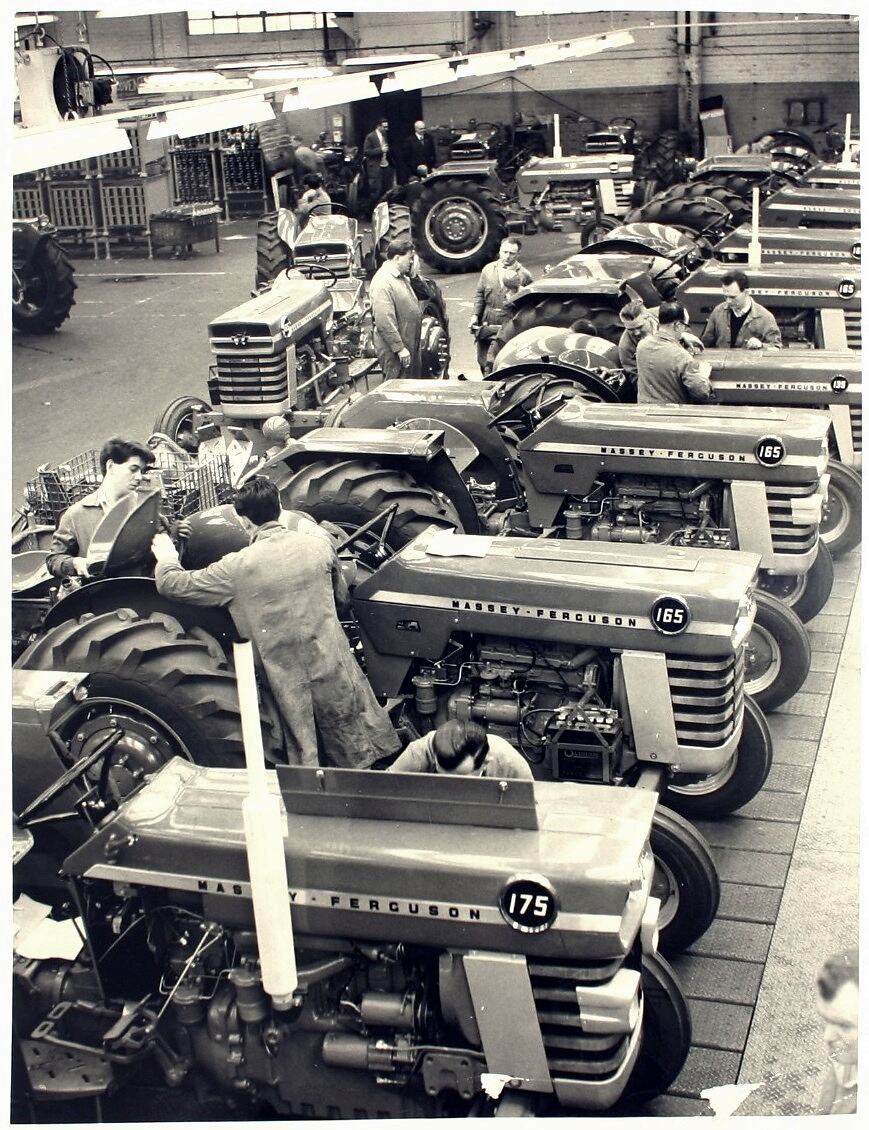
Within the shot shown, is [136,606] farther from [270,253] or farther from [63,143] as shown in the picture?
[270,253]

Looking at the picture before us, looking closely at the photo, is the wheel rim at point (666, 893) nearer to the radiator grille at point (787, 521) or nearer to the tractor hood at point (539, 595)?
the tractor hood at point (539, 595)

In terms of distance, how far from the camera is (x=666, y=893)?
4250 mm

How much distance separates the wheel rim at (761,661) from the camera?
18.9 feet

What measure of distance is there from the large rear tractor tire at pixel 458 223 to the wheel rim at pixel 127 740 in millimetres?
12191

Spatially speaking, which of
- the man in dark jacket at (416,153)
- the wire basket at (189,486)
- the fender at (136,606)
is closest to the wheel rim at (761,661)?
the wire basket at (189,486)

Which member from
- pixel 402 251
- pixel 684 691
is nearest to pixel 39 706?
pixel 684 691

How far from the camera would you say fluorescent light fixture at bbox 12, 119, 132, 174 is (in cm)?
427

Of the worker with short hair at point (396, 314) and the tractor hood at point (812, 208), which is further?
the tractor hood at point (812, 208)

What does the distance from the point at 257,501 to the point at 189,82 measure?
7.61 metres

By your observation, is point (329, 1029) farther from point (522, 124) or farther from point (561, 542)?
point (522, 124)

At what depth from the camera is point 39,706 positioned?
411 cm

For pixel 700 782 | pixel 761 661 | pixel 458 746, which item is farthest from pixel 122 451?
pixel 761 661

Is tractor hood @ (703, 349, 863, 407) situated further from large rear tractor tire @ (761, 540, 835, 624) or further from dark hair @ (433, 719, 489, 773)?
dark hair @ (433, 719, 489, 773)

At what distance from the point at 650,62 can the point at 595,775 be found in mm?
17458
